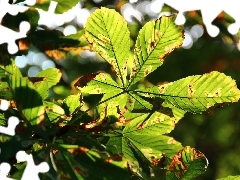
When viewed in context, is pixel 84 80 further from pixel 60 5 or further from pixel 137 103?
pixel 60 5

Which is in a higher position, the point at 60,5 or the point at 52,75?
the point at 60,5

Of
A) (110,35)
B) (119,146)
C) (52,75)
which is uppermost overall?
(110,35)

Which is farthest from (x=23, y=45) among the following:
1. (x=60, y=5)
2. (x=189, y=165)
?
(x=189, y=165)

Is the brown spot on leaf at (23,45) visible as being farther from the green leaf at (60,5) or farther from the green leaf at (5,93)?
the green leaf at (5,93)

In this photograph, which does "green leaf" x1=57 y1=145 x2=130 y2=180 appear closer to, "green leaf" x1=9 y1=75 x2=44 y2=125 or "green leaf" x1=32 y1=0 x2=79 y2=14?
"green leaf" x1=9 y1=75 x2=44 y2=125

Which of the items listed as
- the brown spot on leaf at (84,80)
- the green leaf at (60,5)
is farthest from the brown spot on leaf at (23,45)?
the brown spot on leaf at (84,80)

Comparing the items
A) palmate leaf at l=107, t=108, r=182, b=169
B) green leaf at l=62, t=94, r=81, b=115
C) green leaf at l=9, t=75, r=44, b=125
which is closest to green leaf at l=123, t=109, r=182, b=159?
palmate leaf at l=107, t=108, r=182, b=169

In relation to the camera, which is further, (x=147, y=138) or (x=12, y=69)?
(x=147, y=138)
